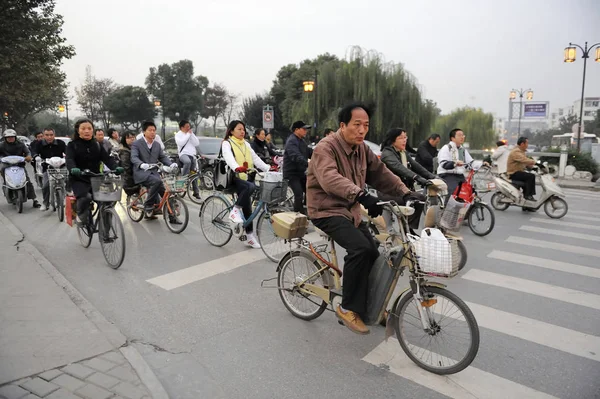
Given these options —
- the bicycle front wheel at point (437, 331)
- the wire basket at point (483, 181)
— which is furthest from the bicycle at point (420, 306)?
the wire basket at point (483, 181)

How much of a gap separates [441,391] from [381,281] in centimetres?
83

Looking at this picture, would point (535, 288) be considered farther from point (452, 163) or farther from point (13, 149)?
point (13, 149)

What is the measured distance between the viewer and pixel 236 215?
20.6 feet

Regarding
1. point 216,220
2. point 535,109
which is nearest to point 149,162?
point 216,220

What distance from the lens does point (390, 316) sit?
334 centimetres

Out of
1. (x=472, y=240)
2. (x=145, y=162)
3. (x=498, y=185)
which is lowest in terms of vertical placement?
(x=472, y=240)

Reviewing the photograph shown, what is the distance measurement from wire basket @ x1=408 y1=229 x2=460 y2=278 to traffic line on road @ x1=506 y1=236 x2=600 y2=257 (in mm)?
4778

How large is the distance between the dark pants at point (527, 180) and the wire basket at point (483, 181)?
53 centimetres

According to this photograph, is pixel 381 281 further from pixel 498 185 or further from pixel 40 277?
pixel 498 185

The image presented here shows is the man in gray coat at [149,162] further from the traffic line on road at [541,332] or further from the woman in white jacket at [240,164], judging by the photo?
the traffic line on road at [541,332]

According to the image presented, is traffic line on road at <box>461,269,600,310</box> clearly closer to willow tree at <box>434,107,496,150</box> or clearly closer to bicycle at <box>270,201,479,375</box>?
bicycle at <box>270,201,479,375</box>

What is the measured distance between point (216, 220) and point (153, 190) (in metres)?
1.55

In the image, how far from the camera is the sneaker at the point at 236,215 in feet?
20.5

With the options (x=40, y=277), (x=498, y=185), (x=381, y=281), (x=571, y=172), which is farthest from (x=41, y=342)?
(x=571, y=172)
